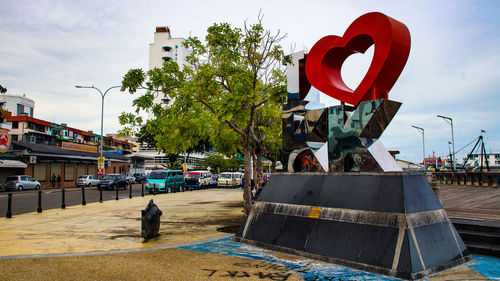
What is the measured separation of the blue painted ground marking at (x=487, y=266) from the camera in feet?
18.3

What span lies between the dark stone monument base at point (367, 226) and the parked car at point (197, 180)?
93.6 feet

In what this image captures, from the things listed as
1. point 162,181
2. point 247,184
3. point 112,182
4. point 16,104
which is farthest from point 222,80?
point 16,104

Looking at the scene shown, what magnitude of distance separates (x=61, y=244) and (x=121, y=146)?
78.8m

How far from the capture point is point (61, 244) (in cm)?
809

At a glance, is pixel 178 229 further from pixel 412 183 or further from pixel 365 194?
pixel 412 183

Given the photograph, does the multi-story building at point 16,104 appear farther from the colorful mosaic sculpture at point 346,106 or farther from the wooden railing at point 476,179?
the colorful mosaic sculpture at point 346,106

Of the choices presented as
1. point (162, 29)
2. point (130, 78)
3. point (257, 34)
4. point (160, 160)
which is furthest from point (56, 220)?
point (162, 29)

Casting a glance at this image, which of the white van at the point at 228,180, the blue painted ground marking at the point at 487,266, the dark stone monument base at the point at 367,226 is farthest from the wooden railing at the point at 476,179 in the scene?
the dark stone monument base at the point at 367,226

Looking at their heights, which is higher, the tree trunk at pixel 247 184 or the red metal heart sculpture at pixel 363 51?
the red metal heart sculpture at pixel 363 51

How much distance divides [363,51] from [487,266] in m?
5.12

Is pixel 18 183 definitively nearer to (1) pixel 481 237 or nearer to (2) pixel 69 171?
(2) pixel 69 171

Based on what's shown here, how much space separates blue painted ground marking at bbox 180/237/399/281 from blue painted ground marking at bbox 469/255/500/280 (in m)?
1.69

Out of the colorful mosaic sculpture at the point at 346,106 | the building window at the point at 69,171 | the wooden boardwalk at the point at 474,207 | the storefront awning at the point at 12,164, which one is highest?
the colorful mosaic sculpture at the point at 346,106

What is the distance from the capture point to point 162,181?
28906 millimetres
